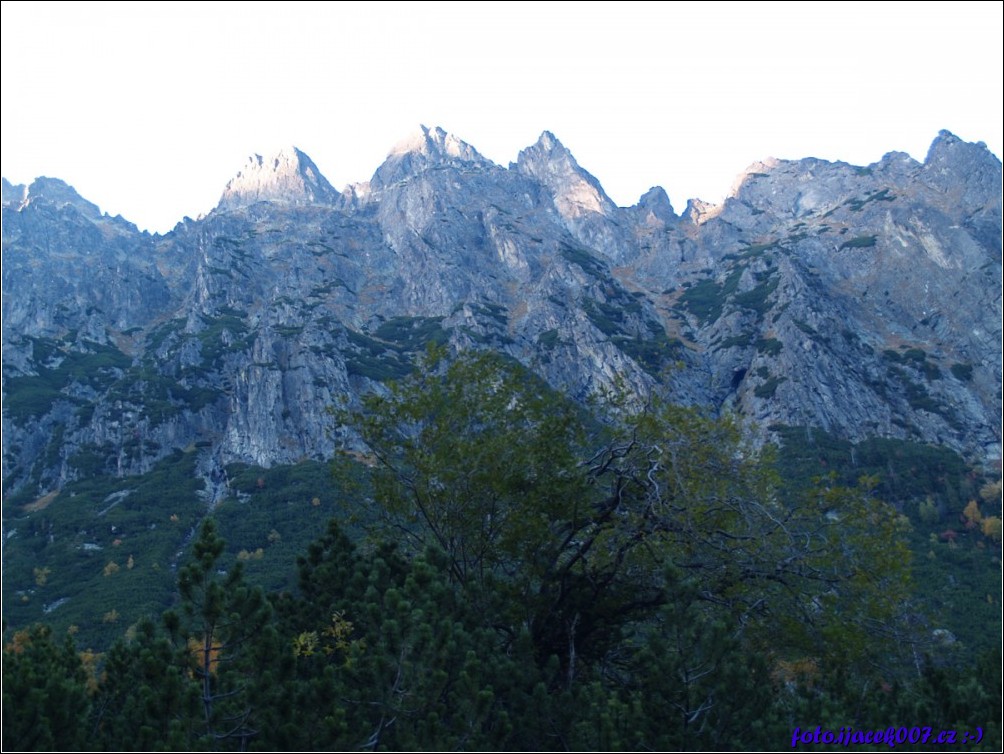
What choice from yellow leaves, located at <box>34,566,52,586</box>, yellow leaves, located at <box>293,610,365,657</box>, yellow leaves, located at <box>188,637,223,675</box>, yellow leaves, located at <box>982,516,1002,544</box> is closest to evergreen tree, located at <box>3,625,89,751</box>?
yellow leaves, located at <box>188,637,223,675</box>

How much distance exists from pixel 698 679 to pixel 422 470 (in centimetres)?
828

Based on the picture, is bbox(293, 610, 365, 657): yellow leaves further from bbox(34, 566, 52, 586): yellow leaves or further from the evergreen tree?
bbox(34, 566, 52, 586): yellow leaves

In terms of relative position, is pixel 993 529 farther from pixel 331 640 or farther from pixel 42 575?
pixel 42 575

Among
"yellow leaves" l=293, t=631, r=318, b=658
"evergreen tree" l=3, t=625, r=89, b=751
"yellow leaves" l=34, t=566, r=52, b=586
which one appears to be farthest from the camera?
"yellow leaves" l=34, t=566, r=52, b=586

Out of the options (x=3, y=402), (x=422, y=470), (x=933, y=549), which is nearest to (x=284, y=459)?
(x=3, y=402)

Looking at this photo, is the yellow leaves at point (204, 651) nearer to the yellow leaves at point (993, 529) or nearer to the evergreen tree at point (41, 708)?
the evergreen tree at point (41, 708)

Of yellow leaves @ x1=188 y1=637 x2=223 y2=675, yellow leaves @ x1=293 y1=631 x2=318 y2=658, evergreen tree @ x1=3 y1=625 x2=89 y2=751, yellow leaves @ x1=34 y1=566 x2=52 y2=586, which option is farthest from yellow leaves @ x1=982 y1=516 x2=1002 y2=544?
yellow leaves @ x1=34 y1=566 x2=52 y2=586

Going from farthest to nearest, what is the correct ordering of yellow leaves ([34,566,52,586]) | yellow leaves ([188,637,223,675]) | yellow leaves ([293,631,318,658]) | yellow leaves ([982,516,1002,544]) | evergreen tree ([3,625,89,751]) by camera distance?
yellow leaves ([982,516,1002,544]) < yellow leaves ([34,566,52,586]) < yellow leaves ([293,631,318,658]) < yellow leaves ([188,637,223,675]) < evergreen tree ([3,625,89,751])

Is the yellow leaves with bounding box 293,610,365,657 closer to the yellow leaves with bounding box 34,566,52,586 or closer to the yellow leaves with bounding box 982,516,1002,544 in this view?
the yellow leaves with bounding box 34,566,52,586

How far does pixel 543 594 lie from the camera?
17.4 metres

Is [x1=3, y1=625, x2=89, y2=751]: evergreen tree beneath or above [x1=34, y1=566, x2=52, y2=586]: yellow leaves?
beneath

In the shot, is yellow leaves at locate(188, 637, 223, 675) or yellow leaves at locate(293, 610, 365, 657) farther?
yellow leaves at locate(293, 610, 365, 657)

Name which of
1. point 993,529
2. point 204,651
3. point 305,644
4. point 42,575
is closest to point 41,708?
point 204,651

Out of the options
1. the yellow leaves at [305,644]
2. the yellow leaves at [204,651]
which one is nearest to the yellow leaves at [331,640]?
the yellow leaves at [305,644]
